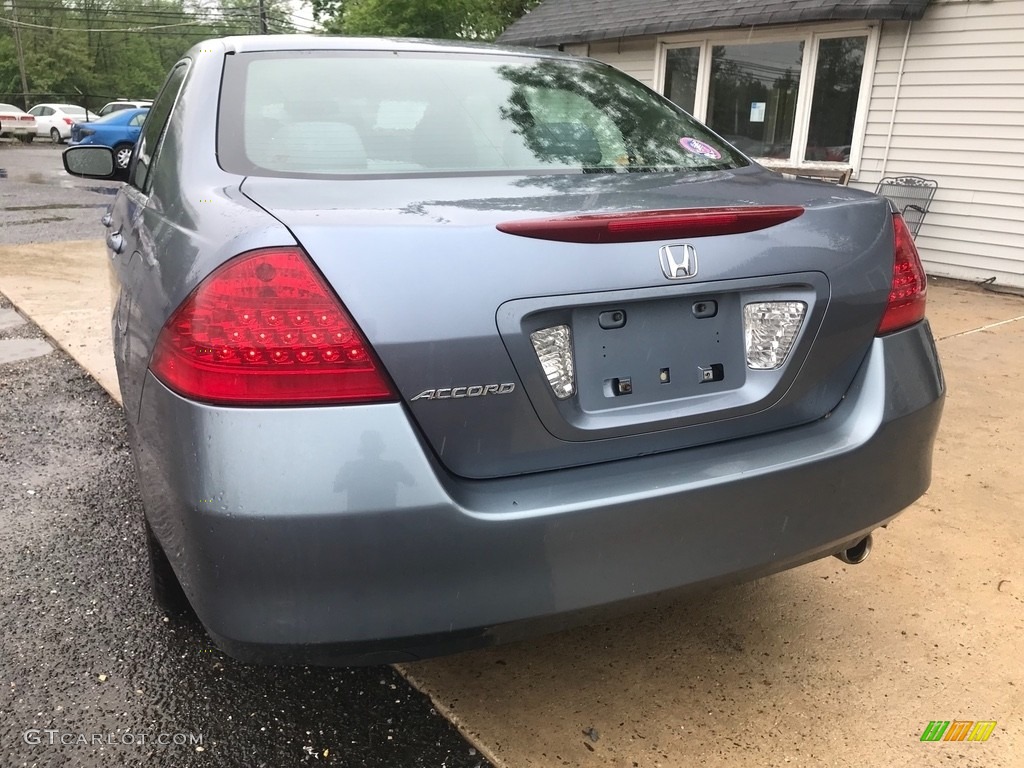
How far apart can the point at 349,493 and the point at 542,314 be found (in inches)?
18.7

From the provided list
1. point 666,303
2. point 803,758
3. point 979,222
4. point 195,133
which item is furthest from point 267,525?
point 979,222

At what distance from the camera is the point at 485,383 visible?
4.88 ft

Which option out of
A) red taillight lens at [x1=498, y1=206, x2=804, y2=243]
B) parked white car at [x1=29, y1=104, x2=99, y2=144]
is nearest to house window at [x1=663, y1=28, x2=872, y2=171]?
red taillight lens at [x1=498, y1=206, x2=804, y2=243]

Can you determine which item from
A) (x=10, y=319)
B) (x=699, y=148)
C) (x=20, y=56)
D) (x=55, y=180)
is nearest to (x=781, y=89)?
(x=699, y=148)

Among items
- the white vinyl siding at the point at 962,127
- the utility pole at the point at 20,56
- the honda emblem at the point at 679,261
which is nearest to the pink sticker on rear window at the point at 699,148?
the honda emblem at the point at 679,261

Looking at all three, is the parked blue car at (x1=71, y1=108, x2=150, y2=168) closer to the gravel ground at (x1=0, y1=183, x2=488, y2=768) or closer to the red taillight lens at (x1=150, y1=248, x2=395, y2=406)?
the gravel ground at (x1=0, y1=183, x2=488, y2=768)

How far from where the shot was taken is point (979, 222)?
7840mm

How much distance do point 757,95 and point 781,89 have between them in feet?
1.16

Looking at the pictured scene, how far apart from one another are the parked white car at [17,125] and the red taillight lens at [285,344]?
36519mm

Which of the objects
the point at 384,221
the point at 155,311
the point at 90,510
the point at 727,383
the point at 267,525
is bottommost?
the point at 90,510

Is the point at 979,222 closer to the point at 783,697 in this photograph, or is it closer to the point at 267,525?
the point at 783,697

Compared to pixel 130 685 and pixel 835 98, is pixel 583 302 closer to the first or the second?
pixel 130 685

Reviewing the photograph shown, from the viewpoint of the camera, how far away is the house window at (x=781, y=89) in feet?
28.3

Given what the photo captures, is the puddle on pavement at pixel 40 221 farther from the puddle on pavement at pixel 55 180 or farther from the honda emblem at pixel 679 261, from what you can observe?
the honda emblem at pixel 679 261
